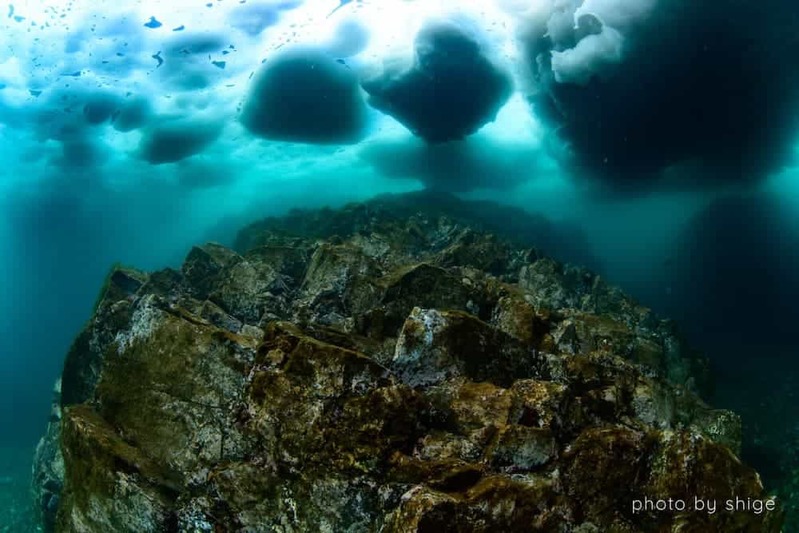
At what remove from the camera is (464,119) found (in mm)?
→ 37594

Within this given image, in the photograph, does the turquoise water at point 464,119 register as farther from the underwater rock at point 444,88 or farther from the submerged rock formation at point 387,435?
the submerged rock formation at point 387,435

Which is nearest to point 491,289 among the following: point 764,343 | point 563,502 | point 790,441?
point 563,502

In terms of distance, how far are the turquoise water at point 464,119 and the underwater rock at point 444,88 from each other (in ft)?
0.58

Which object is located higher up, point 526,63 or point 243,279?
point 526,63

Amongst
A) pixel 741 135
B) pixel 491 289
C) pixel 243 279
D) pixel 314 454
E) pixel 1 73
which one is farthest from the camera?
pixel 741 135

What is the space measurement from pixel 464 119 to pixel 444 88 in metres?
4.66

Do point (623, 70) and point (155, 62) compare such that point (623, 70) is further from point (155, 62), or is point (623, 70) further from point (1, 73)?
point (1, 73)

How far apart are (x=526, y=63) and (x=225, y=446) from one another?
3191 centimetres

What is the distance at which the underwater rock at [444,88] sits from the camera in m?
29.2

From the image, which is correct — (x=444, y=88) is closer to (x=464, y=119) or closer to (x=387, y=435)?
(x=464, y=119)

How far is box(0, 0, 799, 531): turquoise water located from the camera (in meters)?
25.2

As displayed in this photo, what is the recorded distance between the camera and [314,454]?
240 inches

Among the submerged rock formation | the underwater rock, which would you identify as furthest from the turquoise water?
the submerged rock formation

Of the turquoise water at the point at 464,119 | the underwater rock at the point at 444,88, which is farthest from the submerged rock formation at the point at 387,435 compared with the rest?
the underwater rock at the point at 444,88
